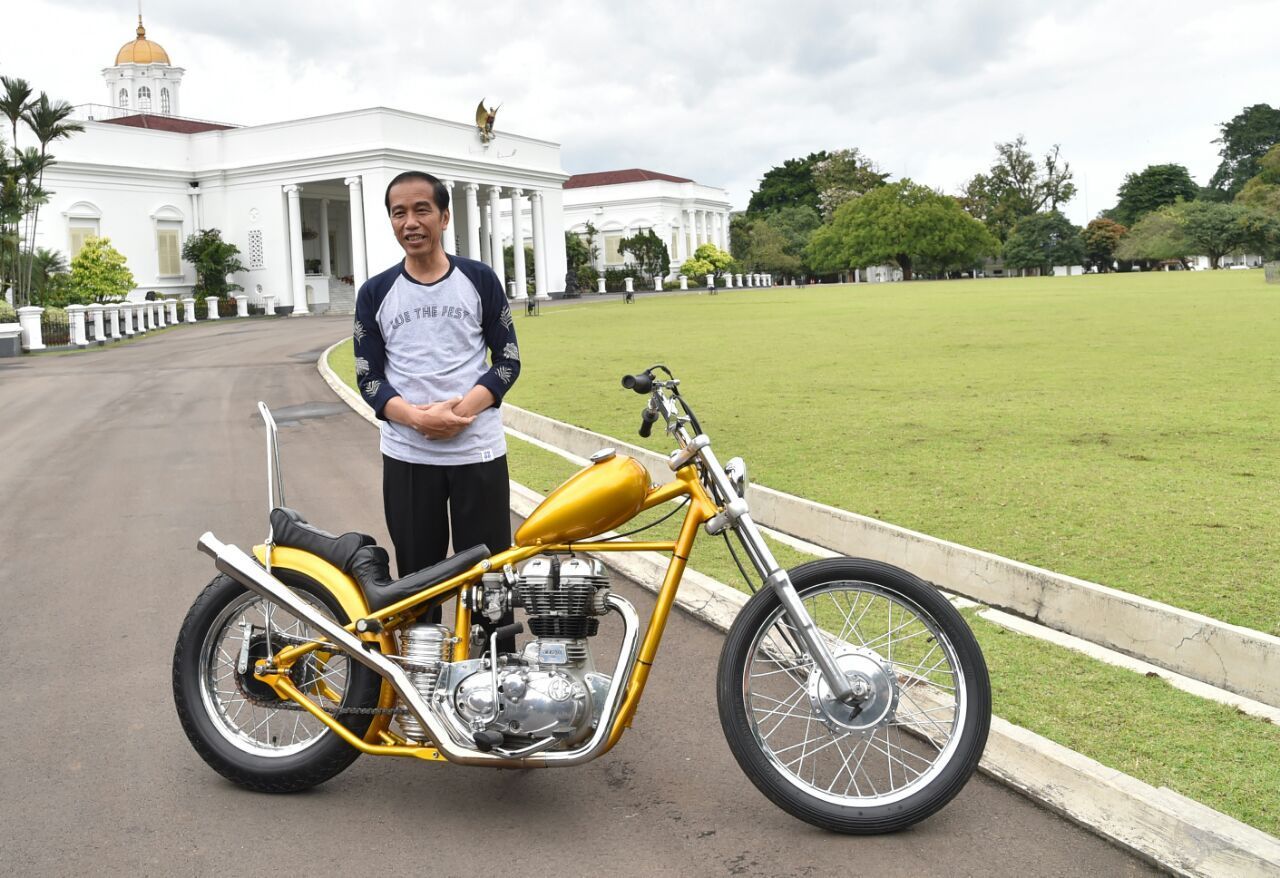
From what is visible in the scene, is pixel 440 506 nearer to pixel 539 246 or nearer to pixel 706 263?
pixel 539 246

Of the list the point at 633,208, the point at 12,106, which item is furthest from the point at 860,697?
the point at 633,208

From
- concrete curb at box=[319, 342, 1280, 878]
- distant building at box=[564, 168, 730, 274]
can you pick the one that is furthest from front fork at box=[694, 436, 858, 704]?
distant building at box=[564, 168, 730, 274]

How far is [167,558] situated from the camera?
798 cm

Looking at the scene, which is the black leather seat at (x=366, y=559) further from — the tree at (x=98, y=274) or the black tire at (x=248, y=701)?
the tree at (x=98, y=274)

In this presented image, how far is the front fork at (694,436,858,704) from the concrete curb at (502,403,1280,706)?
202cm

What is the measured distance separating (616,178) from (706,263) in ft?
45.1

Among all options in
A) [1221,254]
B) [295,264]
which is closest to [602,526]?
[295,264]

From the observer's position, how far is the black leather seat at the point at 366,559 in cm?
401

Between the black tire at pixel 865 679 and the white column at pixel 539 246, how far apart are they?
65737 millimetres

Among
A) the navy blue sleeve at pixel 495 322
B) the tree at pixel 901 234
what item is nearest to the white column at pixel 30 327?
the navy blue sleeve at pixel 495 322

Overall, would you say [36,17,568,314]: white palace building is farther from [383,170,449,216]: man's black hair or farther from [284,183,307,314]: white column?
[383,170,449,216]: man's black hair

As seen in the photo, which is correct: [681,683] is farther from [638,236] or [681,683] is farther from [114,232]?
[638,236]

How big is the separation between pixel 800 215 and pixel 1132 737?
114 m

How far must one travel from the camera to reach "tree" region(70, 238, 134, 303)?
1790 inches
